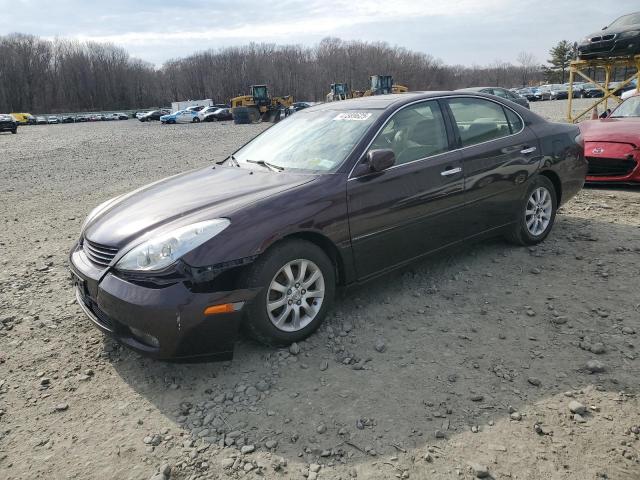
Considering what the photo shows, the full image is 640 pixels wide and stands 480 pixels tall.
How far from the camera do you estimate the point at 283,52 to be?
118 metres

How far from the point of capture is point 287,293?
323cm

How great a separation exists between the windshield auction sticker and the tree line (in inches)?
4148

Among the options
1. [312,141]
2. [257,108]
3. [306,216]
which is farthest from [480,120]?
[257,108]

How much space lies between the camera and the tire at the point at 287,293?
305 centimetres

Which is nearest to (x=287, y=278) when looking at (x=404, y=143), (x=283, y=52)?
(x=404, y=143)

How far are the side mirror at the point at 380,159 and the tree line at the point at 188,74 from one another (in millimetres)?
106085

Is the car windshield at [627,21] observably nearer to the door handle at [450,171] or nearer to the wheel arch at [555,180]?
the wheel arch at [555,180]

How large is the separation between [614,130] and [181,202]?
265 inches

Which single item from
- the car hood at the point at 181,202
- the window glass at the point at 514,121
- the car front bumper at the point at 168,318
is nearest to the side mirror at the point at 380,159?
the car hood at the point at 181,202

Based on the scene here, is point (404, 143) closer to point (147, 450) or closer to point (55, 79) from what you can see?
point (147, 450)

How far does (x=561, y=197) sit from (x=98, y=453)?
15.6 feet

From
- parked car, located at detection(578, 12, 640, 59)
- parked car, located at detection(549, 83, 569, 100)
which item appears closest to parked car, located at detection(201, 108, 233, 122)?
parked car, located at detection(578, 12, 640, 59)

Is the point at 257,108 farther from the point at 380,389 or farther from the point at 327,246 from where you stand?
the point at 380,389

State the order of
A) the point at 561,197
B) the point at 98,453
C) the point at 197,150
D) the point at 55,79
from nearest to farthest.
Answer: the point at 98,453, the point at 561,197, the point at 197,150, the point at 55,79
